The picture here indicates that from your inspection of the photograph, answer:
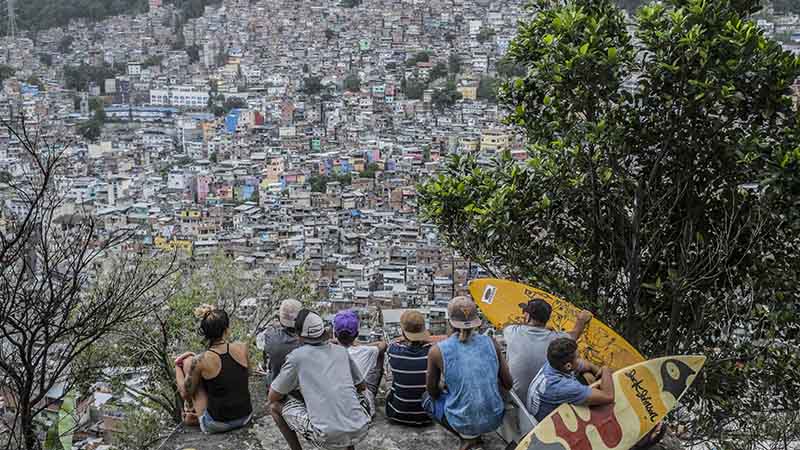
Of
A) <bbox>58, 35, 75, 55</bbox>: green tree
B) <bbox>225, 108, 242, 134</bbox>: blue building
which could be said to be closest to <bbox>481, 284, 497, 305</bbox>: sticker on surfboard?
<bbox>225, 108, 242, 134</bbox>: blue building

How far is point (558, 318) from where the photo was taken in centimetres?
418

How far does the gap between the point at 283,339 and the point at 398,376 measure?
0.50 meters

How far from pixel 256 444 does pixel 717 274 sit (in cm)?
209

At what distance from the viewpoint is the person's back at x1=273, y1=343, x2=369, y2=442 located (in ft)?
10.8

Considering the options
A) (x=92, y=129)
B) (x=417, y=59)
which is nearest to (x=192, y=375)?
(x=92, y=129)

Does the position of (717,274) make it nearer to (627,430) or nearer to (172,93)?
(627,430)

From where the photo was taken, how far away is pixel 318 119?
6188 centimetres

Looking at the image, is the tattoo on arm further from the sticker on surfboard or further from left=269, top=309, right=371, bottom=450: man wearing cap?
the sticker on surfboard

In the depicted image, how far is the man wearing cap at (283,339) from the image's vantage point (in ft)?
12.2

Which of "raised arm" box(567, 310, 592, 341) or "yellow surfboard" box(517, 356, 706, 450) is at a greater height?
"raised arm" box(567, 310, 592, 341)

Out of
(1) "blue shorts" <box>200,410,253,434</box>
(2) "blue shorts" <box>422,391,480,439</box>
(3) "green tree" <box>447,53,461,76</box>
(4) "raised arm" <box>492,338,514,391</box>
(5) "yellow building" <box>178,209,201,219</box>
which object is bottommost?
(5) "yellow building" <box>178,209,201,219</box>

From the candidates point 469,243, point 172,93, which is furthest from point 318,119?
point 469,243

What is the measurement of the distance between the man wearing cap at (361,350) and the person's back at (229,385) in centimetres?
40

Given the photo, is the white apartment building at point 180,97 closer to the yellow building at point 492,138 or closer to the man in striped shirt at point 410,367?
the yellow building at point 492,138
